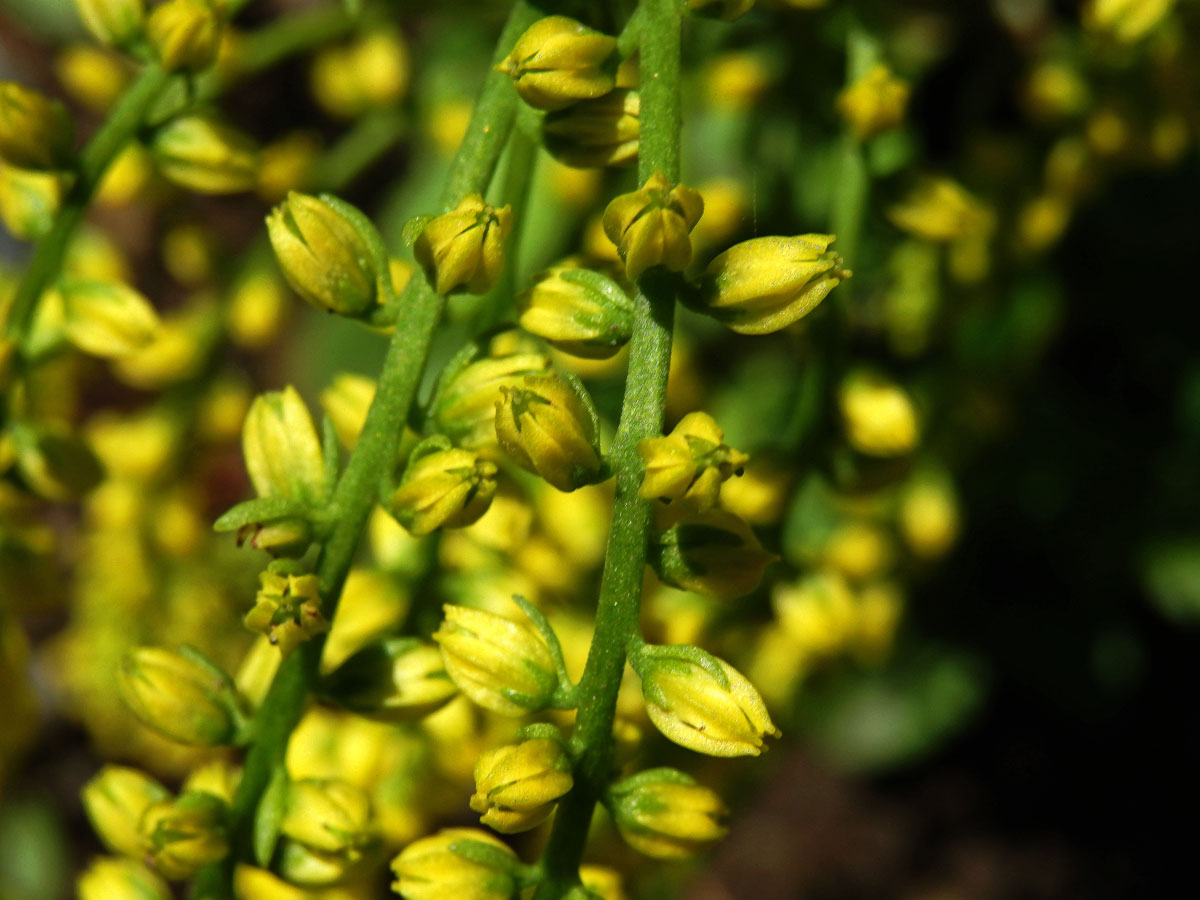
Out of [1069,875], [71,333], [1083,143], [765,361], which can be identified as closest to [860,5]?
[1083,143]

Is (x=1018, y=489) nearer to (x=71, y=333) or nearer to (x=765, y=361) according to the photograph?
(x=765, y=361)

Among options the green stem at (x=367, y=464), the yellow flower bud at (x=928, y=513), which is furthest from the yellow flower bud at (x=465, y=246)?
the yellow flower bud at (x=928, y=513)

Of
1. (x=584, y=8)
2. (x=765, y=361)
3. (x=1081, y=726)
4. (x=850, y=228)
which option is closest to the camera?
(x=584, y=8)

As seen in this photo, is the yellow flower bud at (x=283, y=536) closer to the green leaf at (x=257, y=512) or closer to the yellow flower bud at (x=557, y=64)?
the green leaf at (x=257, y=512)

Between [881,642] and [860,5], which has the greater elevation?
[860,5]

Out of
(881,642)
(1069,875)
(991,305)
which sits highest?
(991,305)

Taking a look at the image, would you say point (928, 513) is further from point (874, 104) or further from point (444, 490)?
point (444, 490)
